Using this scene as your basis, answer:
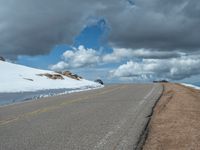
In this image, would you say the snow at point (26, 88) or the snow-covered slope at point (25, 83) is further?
the snow-covered slope at point (25, 83)

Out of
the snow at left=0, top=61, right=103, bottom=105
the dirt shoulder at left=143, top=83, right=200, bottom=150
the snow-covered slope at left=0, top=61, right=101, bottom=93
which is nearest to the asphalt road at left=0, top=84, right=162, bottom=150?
the dirt shoulder at left=143, top=83, right=200, bottom=150

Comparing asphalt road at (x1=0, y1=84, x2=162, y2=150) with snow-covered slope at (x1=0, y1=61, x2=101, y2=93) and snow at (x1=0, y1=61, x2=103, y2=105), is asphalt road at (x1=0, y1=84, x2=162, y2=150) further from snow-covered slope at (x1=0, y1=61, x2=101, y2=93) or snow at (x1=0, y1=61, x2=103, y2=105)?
snow-covered slope at (x1=0, y1=61, x2=101, y2=93)

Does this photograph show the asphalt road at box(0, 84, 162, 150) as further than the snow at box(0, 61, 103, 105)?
No

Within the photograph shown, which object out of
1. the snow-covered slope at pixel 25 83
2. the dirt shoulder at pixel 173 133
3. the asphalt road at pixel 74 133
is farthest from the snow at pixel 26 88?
the dirt shoulder at pixel 173 133

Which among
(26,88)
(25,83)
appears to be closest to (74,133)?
(26,88)

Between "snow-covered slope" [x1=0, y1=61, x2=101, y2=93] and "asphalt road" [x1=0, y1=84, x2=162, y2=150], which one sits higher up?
"snow-covered slope" [x1=0, y1=61, x2=101, y2=93]

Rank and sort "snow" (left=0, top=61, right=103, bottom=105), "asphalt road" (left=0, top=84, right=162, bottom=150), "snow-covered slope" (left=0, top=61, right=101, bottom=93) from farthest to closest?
"snow-covered slope" (left=0, top=61, right=101, bottom=93)
"snow" (left=0, top=61, right=103, bottom=105)
"asphalt road" (left=0, top=84, right=162, bottom=150)

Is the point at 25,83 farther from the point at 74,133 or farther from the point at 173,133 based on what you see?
the point at 173,133

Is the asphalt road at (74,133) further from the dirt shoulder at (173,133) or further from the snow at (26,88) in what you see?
the snow at (26,88)

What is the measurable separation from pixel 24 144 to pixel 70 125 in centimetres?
274

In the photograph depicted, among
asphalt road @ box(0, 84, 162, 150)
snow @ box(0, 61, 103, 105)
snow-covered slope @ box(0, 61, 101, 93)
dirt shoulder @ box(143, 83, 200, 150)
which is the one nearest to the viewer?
dirt shoulder @ box(143, 83, 200, 150)

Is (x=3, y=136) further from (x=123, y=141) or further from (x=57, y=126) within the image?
(x=123, y=141)

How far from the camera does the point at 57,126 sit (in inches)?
411

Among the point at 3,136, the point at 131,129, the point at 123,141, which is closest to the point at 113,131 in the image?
the point at 131,129
